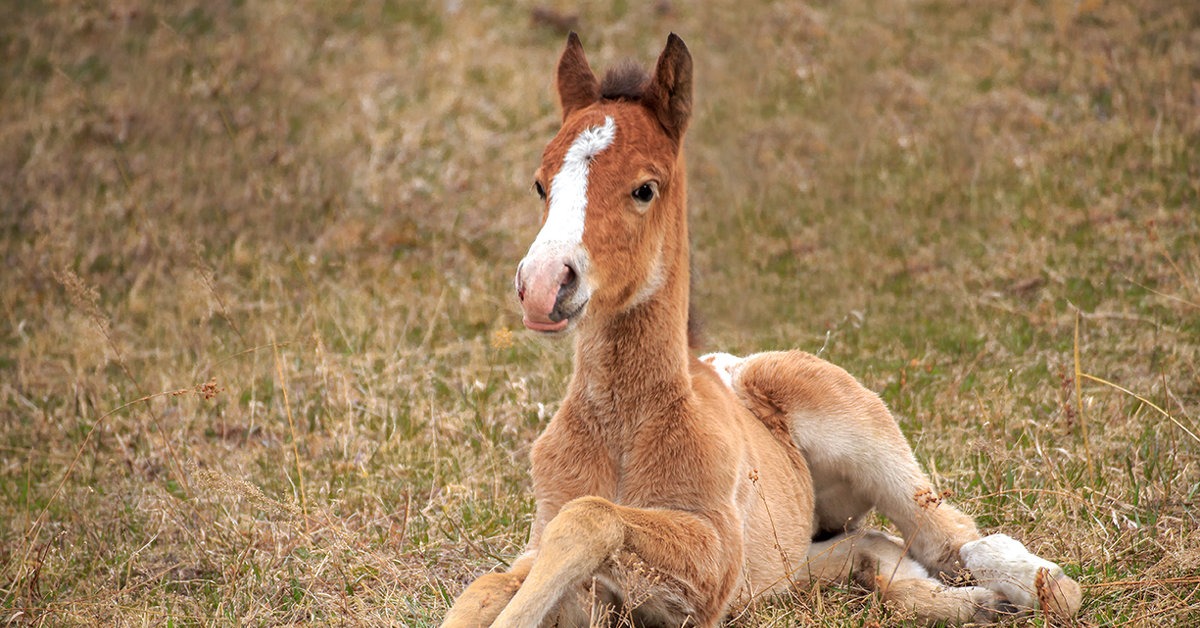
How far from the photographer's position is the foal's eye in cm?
414

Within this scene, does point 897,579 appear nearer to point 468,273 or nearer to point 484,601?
point 484,601

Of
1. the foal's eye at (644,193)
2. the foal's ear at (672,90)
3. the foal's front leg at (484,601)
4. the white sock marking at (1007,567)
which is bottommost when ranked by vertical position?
the white sock marking at (1007,567)

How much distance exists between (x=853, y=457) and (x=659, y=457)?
4.27 ft

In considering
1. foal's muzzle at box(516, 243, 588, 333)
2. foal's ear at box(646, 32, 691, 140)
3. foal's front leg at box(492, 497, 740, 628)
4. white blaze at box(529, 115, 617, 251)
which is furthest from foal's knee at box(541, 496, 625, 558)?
foal's ear at box(646, 32, 691, 140)

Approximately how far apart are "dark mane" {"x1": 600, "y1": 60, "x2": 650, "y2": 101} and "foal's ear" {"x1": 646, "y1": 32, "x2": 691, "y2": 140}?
5 cm

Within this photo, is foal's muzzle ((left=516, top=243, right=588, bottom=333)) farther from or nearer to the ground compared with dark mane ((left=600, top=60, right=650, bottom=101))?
nearer to the ground

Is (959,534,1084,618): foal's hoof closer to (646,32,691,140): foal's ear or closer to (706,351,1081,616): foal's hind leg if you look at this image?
(706,351,1081,616): foal's hind leg

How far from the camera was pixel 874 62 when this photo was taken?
12.9m

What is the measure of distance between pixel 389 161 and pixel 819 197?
3.97m

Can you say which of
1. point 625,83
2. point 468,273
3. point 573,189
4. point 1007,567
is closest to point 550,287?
point 573,189

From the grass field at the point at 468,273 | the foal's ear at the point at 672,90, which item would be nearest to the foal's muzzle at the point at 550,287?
the foal's ear at the point at 672,90

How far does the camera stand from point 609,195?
4016mm

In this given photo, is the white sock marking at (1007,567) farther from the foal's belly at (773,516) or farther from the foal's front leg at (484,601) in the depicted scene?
the foal's front leg at (484,601)

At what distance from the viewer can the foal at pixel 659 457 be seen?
12.4ft
